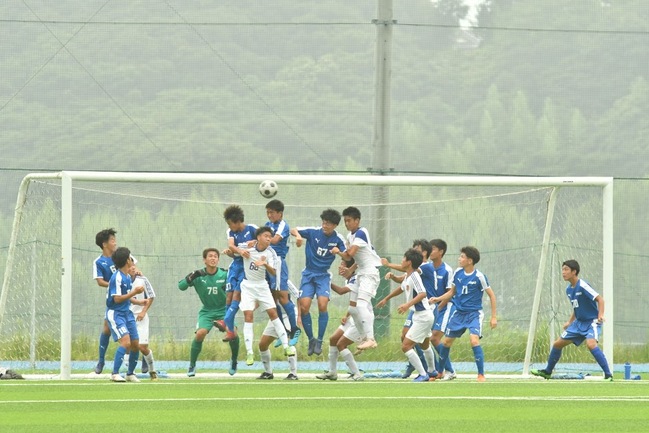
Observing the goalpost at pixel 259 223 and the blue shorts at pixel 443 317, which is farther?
the goalpost at pixel 259 223

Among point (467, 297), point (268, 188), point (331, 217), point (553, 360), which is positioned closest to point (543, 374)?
point (553, 360)

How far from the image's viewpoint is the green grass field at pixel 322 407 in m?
8.27

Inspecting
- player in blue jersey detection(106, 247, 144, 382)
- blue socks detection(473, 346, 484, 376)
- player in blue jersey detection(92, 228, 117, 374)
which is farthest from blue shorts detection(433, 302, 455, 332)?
player in blue jersey detection(92, 228, 117, 374)

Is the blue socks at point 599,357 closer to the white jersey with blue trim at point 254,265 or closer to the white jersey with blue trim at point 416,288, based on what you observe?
the white jersey with blue trim at point 416,288

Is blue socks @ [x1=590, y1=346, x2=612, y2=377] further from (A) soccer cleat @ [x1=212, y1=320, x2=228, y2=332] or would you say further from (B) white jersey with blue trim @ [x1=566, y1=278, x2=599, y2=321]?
(A) soccer cleat @ [x1=212, y1=320, x2=228, y2=332]

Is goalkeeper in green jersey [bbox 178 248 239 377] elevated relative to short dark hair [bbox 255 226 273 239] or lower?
lower

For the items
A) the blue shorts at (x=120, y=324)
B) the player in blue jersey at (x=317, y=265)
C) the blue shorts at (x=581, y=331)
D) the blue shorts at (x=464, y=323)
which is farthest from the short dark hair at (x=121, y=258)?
the blue shorts at (x=581, y=331)

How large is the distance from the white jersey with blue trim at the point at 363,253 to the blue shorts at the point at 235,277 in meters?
1.27

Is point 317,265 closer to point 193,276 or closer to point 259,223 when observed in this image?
point 193,276

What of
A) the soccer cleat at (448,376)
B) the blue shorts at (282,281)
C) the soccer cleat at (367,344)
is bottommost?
the soccer cleat at (448,376)

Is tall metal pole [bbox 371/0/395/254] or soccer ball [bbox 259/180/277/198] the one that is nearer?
soccer ball [bbox 259/180/277/198]

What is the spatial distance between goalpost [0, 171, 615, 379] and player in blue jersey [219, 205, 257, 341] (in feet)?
3.59

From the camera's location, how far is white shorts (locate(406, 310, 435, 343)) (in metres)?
13.4

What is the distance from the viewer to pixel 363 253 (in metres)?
14.1
